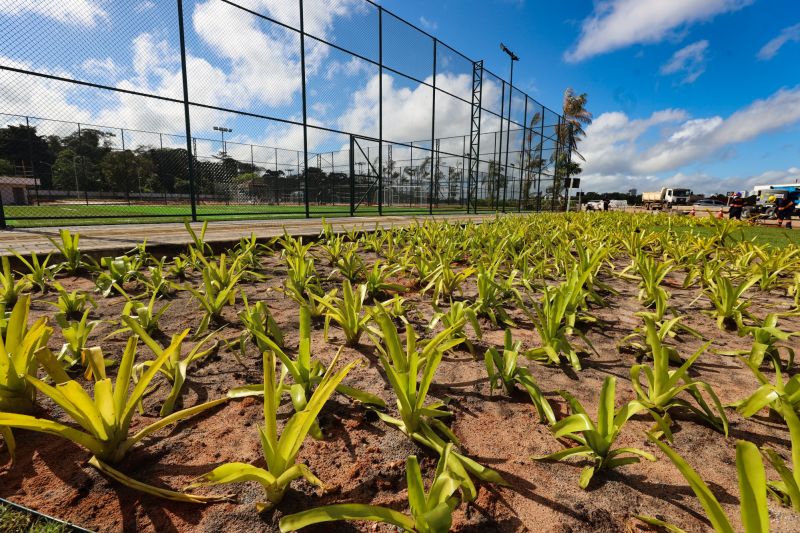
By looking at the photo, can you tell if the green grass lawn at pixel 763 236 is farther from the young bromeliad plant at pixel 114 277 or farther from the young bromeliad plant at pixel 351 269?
the young bromeliad plant at pixel 114 277

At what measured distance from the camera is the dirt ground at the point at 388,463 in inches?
26.5

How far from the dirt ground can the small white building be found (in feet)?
45.5

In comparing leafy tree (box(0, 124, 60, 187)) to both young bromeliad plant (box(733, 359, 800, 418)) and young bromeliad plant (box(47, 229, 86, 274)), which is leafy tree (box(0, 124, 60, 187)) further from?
young bromeliad plant (box(733, 359, 800, 418))

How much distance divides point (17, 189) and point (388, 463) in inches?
687

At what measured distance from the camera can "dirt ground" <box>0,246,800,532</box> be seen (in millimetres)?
673

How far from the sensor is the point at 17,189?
39.3 ft

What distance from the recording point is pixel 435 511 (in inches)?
21.2

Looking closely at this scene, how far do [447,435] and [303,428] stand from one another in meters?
0.37

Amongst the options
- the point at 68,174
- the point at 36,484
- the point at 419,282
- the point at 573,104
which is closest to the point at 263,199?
the point at 68,174

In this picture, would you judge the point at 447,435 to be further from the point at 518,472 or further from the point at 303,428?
the point at 303,428

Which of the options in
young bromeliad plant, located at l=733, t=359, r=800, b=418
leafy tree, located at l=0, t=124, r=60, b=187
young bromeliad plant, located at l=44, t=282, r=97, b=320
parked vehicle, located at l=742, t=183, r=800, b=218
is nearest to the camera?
young bromeliad plant, located at l=733, t=359, r=800, b=418

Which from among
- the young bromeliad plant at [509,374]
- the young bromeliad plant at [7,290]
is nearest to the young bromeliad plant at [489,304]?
the young bromeliad plant at [509,374]

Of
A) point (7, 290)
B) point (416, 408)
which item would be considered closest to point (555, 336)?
point (416, 408)

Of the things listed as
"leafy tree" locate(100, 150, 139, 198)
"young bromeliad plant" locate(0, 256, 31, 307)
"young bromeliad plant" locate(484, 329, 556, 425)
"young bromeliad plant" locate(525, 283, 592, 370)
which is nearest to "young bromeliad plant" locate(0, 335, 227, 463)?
"young bromeliad plant" locate(484, 329, 556, 425)
